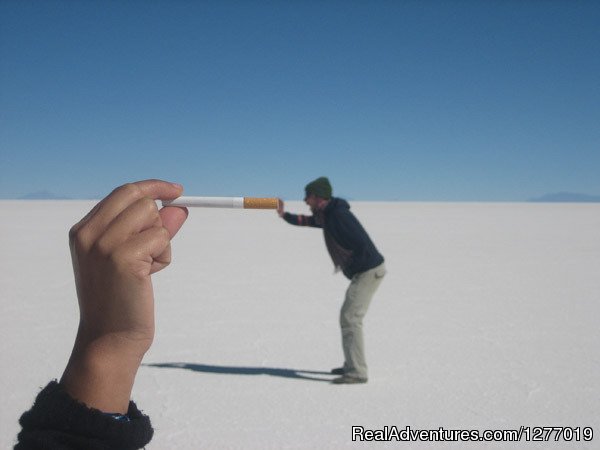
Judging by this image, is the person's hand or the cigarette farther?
the cigarette

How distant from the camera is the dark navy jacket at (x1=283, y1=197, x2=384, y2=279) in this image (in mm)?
4570

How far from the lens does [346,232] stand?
4.58 meters

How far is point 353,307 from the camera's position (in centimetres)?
471

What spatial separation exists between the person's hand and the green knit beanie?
3332 millimetres

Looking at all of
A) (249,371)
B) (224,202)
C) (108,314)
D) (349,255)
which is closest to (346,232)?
(349,255)

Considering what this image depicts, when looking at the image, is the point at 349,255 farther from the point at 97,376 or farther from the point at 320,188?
the point at 97,376

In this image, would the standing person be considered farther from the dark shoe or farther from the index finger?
the index finger

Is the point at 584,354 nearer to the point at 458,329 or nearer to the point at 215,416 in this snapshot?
the point at 458,329

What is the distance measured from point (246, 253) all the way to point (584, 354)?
10.4 meters

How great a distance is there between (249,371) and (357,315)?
128cm

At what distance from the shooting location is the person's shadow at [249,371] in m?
5.07

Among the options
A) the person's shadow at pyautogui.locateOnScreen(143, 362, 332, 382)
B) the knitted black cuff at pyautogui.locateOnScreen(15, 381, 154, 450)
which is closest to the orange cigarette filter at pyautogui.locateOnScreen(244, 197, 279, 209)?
the knitted black cuff at pyautogui.locateOnScreen(15, 381, 154, 450)

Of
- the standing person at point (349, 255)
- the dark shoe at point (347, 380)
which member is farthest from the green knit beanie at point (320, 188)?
the dark shoe at point (347, 380)

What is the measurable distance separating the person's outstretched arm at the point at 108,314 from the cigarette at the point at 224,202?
0.53 ft
